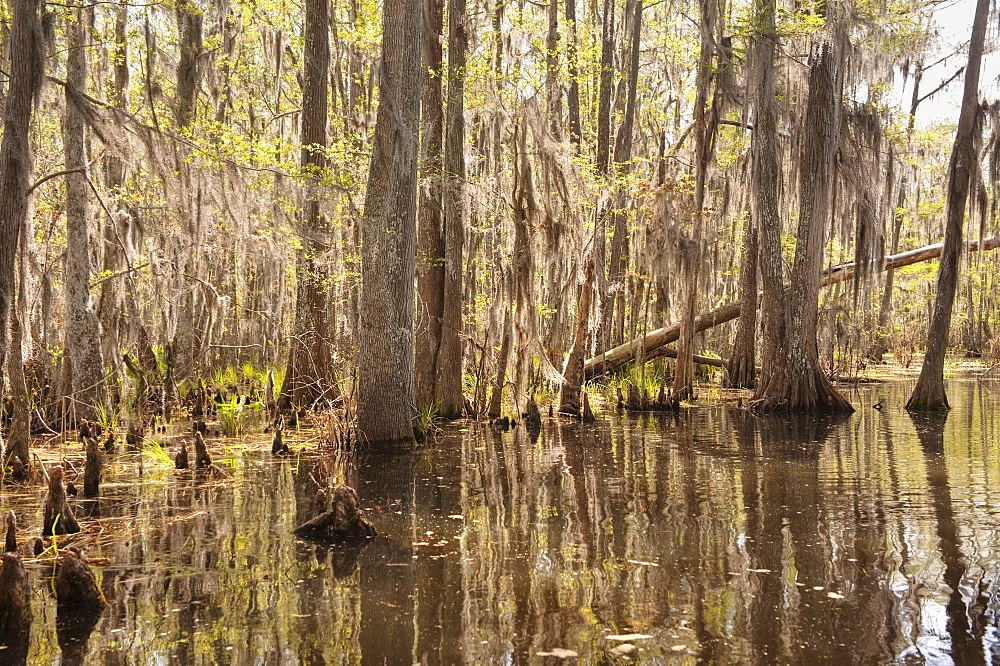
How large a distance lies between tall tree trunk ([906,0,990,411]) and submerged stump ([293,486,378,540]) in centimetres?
1136

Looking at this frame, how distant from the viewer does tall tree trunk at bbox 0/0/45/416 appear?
5.90m

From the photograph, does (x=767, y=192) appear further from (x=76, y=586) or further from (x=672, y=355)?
(x=76, y=586)

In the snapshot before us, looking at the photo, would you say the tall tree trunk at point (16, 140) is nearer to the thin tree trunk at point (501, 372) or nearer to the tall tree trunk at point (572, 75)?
the thin tree trunk at point (501, 372)

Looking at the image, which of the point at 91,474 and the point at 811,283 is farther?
the point at 811,283

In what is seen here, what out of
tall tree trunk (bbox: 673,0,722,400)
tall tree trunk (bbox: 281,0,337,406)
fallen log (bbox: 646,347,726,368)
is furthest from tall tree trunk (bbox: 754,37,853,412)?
tall tree trunk (bbox: 281,0,337,406)

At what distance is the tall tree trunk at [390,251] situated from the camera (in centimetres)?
970

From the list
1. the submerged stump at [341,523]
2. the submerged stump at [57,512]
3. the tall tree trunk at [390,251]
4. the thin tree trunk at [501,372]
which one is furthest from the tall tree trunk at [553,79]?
the submerged stump at [57,512]

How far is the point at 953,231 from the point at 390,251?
9.86 meters

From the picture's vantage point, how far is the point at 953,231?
13.9 metres

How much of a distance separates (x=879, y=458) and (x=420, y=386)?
20.2 ft

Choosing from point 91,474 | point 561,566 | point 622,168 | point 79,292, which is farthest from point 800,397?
point 79,292

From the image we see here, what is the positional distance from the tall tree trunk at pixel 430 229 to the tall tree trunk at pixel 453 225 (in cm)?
12

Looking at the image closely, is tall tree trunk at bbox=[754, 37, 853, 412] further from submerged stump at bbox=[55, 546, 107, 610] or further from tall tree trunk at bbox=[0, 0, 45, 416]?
submerged stump at bbox=[55, 546, 107, 610]

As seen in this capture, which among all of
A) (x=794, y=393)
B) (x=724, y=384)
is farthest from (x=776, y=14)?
(x=724, y=384)
